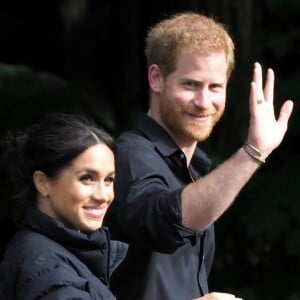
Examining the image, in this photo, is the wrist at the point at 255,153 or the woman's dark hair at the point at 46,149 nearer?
the woman's dark hair at the point at 46,149

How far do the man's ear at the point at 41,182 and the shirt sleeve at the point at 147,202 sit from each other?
1.26 feet

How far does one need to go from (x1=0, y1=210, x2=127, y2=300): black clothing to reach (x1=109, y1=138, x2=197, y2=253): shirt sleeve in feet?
0.82

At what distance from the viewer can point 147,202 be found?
3.70m

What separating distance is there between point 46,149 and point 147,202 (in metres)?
0.41

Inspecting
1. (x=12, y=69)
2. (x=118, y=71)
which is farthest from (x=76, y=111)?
(x=118, y=71)

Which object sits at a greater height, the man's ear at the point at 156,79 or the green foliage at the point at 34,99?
the man's ear at the point at 156,79

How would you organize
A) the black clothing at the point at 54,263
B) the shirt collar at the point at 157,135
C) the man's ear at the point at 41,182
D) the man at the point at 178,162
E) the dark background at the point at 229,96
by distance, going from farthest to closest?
the dark background at the point at 229,96, the shirt collar at the point at 157,135, the man at the point at 178,162, the man's ear at the point at 41,182, the black clothing at the point at 54,263

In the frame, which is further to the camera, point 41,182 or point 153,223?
point 153,223

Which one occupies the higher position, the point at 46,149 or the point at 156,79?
the point at 156,79

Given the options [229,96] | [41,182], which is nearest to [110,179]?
[41,182]

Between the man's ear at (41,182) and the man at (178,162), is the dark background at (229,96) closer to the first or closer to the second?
the man at (178,162)

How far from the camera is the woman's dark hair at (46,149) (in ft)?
11.2

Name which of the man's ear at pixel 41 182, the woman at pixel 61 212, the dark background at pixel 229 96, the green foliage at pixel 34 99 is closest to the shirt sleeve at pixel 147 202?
the woman at pixel 61 212

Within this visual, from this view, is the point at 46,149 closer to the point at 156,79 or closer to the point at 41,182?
the point at 41,182
